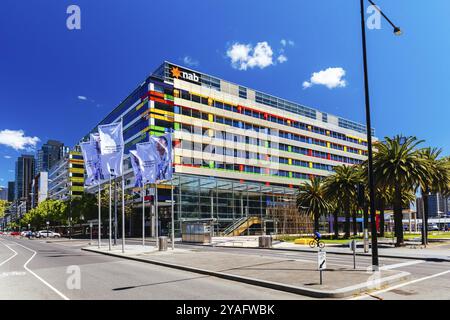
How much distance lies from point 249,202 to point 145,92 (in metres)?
26.0

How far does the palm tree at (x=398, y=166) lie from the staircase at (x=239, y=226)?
30.6 meters

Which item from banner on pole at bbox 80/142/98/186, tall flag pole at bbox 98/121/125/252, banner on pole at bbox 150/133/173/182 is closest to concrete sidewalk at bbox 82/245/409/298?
banner on pole at bbox 150/133/173/182

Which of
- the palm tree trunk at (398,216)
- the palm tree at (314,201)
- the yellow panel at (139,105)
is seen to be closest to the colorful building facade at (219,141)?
the yellow panel at (139,105)

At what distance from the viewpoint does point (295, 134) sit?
88.1 meters

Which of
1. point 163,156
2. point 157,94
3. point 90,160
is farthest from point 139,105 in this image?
point 163,156

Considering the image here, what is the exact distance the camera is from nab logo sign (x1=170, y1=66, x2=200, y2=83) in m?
69.4

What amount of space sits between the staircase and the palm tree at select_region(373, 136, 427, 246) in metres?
30.6

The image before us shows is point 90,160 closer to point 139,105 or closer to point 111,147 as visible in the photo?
point 111,147

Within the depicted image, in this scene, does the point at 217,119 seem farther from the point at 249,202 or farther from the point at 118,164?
the point at 118,164

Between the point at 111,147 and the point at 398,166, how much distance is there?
23.4 meters

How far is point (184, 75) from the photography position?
233 ft

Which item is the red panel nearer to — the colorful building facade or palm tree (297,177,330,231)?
the colorful building facade

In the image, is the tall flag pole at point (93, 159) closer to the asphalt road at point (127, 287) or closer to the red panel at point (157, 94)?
the asphalt road at point (127, 287)
